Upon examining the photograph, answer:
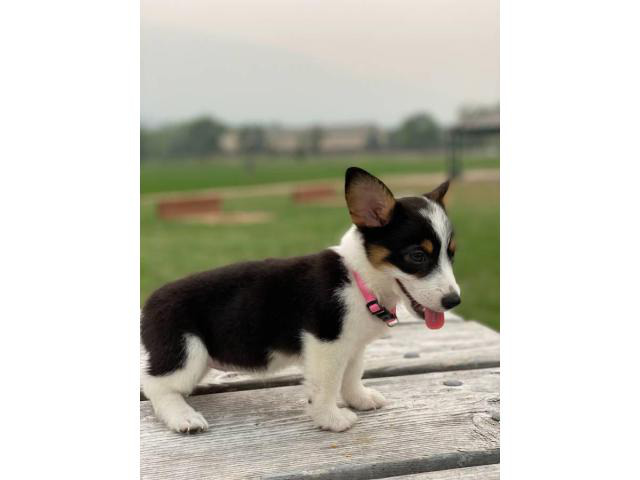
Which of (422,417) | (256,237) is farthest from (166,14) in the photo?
(256,237)

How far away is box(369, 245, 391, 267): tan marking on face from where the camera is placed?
1.33 metres

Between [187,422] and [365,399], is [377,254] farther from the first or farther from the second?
[187,422]

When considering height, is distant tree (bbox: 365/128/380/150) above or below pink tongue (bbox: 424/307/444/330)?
above

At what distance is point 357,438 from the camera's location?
1.36 meters

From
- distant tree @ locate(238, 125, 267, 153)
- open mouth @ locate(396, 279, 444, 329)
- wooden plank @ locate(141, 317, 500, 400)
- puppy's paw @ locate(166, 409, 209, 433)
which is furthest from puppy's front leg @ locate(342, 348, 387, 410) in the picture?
distant tree @ locate(238, 125, 267, 153)

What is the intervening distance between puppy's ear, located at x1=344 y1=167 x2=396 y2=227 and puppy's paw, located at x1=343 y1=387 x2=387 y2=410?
42cm

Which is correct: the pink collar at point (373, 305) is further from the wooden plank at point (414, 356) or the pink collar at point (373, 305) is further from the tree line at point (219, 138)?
the tree line at point (219, 138)

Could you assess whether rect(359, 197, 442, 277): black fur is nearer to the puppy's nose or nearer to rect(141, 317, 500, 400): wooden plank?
the puppy's nose

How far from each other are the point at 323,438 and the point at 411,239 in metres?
0.43

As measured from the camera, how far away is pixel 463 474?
48.0 inches

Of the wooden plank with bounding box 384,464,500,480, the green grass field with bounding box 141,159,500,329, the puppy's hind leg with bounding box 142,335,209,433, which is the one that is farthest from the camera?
the green grass field with bounding box 141,159,500,329

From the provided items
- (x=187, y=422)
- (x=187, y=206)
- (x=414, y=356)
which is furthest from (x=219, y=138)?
(x=414, y=356)

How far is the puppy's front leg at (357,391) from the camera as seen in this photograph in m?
1.51

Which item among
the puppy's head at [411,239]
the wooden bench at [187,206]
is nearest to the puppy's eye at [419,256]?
the puppy's head at [411,239]
